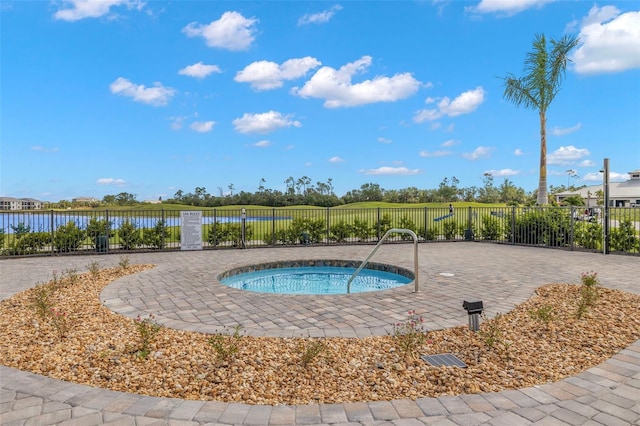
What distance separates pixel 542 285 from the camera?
20.3 ft

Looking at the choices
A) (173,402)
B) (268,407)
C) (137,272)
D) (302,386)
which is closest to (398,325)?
(302,386)

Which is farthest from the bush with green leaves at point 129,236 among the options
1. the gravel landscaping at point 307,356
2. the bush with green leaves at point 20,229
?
the gravel landscaping at point 307,356

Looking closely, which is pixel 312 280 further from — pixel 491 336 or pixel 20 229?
pixel 20 229

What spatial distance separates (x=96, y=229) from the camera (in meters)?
10.9

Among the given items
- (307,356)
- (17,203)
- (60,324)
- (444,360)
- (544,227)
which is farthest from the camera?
(17,203)

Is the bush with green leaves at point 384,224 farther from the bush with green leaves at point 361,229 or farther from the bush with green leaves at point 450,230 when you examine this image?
the bush with green leaves at point 450,230

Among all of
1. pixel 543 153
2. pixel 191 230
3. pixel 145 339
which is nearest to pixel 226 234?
pixel 191 230

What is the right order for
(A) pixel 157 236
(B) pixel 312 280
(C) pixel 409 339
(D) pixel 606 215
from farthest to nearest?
(A) pixel 157 236 → (D) pixel 606 215 → (B) pixel 312 280 → (C) pixel 409 339

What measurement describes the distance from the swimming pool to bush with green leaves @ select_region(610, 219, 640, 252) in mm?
7321

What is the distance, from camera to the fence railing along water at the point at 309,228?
1029 cm

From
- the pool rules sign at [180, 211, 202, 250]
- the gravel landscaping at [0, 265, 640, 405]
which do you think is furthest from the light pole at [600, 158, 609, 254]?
the pool rules sign at [180, 211, 202, 250]

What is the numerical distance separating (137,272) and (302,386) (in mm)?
6158

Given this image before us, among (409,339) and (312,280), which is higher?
(409,339)

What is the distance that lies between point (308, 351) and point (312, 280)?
17.1 ft
